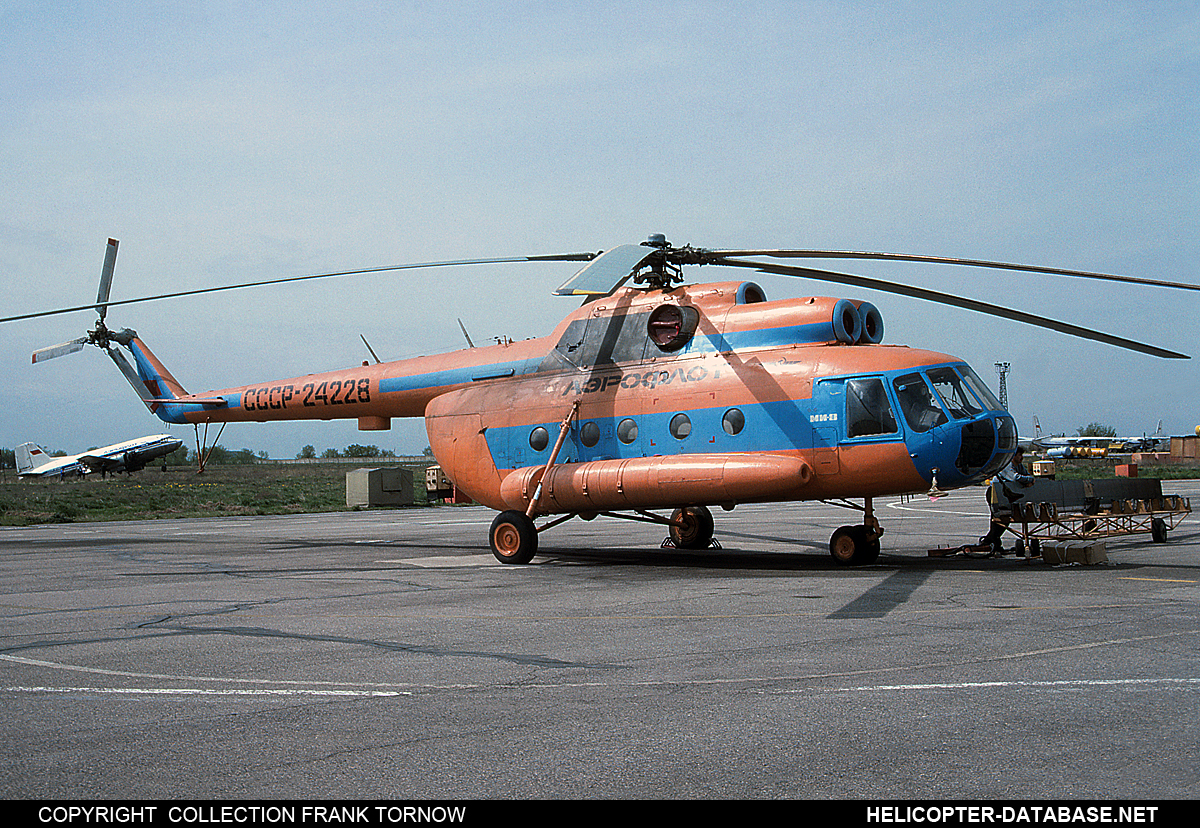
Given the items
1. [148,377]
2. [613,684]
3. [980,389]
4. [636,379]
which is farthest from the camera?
[148,377]

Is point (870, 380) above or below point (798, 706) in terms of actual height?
above

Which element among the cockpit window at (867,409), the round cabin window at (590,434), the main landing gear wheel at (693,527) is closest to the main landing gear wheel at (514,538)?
the round cabin window at (590,434)

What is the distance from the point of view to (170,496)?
53188mm

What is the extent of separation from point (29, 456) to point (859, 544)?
3684 inches

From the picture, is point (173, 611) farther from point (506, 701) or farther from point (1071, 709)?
point (1071, 709)

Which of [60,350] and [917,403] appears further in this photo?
[60,350]

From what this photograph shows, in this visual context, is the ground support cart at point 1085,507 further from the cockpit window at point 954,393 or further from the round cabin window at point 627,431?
the round cabin window at point 627,431

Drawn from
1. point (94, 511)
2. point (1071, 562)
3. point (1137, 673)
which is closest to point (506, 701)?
point (1137, 673)

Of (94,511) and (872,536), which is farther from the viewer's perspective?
(94,511)

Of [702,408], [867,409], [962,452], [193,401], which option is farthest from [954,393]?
[193,401]

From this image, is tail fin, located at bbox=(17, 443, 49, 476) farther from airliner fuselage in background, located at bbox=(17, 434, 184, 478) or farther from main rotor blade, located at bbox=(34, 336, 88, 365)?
main rotor blade, located at bbox=(34, 336, 88, 365)

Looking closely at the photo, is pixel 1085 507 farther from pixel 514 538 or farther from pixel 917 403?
pixel 514 538

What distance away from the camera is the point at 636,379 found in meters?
16.5

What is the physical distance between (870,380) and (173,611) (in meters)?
9.86
